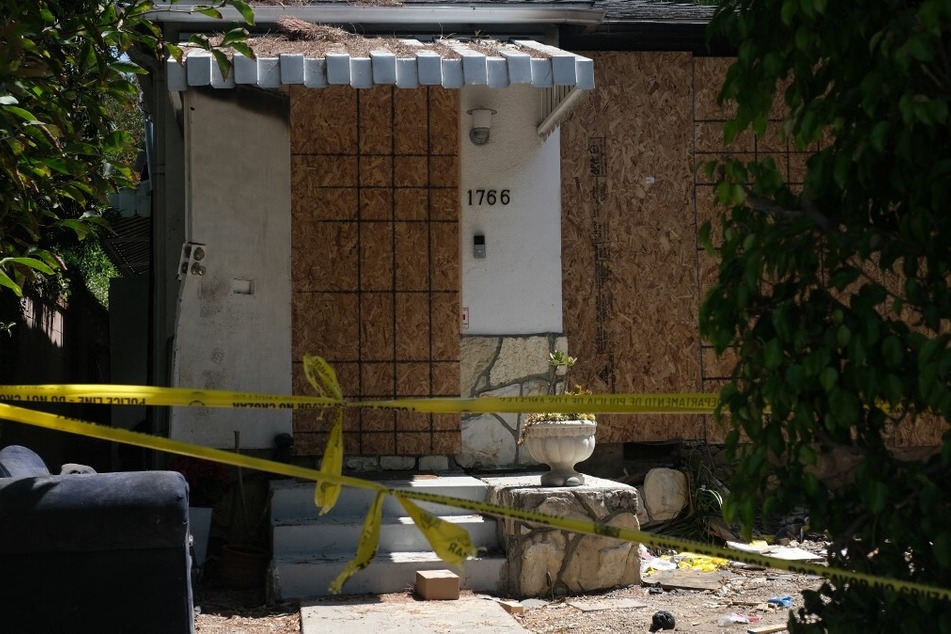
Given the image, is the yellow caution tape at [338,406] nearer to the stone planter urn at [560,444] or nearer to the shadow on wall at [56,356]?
the stone planter urn at [560,444]

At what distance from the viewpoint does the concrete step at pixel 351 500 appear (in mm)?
8297

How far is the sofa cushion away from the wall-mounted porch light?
4.94 m

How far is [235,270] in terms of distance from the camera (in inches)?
364

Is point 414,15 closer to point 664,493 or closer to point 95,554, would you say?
point 664,493

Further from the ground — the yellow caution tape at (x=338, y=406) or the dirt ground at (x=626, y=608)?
the yellow caution tape at (x=338, y=406)

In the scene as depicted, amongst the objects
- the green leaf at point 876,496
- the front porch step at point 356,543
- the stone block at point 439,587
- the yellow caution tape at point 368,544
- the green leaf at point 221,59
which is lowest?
the stone block at point 439,587

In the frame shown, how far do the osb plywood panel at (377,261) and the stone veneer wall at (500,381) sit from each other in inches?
4.8

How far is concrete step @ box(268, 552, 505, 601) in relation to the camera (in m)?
7.42

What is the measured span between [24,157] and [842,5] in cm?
376

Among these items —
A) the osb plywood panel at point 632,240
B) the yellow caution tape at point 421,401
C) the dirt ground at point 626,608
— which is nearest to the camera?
the yellow caution tape at point 421,401

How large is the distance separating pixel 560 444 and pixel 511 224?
2.51 meters

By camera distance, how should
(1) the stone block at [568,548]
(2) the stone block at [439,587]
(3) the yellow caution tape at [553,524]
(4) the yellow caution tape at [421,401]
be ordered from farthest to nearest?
(1) the stone block at [568,548] → (2) the stone block at [439,587] → (4) the yellow caution tape at [421,401] → (3) the yellow caution tape at [553,524]

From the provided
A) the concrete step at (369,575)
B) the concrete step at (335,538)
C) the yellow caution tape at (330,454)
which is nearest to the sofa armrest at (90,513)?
the yellow caution tape at (330,454)

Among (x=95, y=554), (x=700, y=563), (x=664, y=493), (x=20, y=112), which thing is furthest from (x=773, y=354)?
(x=664, y=493)
